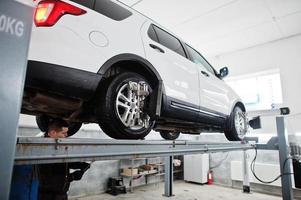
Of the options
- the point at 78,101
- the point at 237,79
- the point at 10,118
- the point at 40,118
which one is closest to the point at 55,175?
the point at 40,118

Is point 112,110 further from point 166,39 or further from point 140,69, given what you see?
point 166,39

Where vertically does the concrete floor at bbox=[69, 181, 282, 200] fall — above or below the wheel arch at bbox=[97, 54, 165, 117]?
below

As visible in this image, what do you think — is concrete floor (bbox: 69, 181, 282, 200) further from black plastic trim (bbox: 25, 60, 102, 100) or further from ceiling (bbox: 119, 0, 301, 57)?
black plastic trim (bbox: 25, 60, 102, 100)

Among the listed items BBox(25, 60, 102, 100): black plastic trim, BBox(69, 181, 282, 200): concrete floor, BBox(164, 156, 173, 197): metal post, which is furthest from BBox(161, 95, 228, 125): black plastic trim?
BBox(69, 181, 282, 200): concrete floor

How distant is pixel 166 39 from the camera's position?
2291mm

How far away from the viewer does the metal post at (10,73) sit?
1.72 ft

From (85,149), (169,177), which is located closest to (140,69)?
(85,149)

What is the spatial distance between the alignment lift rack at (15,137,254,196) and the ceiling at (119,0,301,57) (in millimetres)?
3515

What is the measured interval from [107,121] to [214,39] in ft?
17.2

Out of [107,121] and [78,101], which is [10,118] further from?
[78,101]

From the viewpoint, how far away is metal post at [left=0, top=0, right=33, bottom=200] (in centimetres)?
52

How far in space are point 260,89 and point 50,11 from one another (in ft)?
20.4

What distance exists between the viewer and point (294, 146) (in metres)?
3.40

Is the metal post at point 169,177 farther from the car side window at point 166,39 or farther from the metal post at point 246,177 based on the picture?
the car side window at point 166,39
